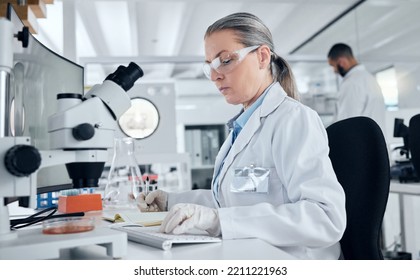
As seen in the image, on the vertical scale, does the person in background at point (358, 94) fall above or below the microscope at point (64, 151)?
above

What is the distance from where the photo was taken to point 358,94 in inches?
105

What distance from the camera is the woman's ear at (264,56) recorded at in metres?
0.91

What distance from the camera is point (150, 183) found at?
1.42m

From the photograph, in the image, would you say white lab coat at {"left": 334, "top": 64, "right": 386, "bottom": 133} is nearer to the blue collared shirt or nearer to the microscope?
the blue collared shirt

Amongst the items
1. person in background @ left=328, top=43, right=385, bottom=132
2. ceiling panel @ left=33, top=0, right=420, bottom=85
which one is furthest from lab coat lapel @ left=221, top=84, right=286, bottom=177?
person in background @ left=328, top=43, right=385, bottom=132

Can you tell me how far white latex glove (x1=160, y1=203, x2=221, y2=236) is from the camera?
65 centimetres

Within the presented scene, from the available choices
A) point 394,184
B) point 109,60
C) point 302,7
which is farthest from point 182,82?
point 394,184

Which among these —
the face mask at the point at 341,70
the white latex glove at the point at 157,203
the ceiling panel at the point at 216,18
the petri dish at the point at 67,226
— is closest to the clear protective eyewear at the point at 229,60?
the white latex glove at the point at 157,203

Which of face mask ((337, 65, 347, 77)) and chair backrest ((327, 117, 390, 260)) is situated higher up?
face mask ((337, 65, 347, 77))

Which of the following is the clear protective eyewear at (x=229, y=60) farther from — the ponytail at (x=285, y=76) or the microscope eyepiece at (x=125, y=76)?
the microscope eyepiece at (x=125, y=76)

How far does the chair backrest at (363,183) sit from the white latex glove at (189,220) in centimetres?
38

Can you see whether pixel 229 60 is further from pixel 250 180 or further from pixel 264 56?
pixel 250 180

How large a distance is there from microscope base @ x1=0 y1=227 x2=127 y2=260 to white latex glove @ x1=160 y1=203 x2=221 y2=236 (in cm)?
12
